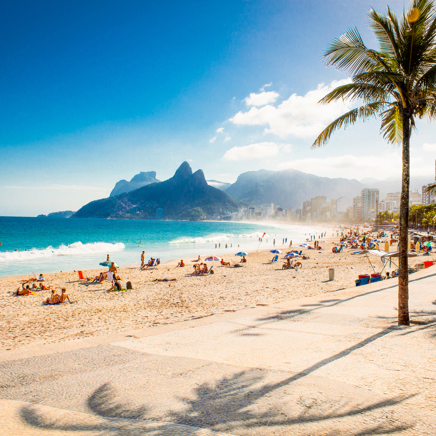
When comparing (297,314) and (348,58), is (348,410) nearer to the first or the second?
(297,314)

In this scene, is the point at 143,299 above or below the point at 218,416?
below

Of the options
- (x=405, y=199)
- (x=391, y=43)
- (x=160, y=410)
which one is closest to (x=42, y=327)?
(x=160, y=410)

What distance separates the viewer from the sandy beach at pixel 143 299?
28.0 ft

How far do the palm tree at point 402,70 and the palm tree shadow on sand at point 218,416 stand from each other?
3.64 m

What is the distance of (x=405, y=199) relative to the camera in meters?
5.46

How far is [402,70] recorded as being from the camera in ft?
17.7

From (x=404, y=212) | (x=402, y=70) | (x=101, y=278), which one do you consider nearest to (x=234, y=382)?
(x=404, y=212)

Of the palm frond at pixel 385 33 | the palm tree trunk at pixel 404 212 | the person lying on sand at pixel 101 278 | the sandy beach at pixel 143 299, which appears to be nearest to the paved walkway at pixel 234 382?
the palm tree trunk at pixel 404 212

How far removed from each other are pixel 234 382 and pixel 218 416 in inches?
32.4

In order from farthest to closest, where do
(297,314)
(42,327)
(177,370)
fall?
(42,327) < (297,314) < (177,370)

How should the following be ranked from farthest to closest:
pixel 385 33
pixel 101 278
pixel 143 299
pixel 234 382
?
pixel 101 278, pixel 143 299, pixel 385 33, pixel 234 382

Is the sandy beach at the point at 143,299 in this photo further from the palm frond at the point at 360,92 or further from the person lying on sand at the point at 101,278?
the palm frond at the point at 360,92

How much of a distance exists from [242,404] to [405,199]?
15.3 ft

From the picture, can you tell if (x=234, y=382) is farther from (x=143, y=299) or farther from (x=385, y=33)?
(x=143, y=299)
